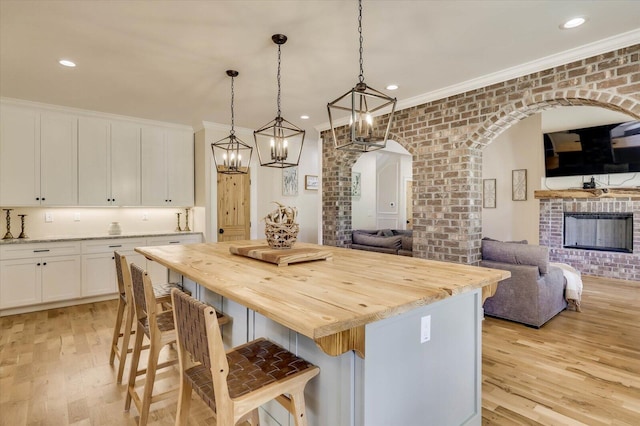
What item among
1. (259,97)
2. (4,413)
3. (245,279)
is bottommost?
(4,413)

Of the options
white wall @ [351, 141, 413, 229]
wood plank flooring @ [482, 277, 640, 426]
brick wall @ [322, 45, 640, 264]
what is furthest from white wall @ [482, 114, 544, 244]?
brick wall @ [322, 45, 640, 264]

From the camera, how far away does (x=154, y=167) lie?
5156 mm

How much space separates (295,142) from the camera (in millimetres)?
6441

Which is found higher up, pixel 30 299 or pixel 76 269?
pixel 76 269

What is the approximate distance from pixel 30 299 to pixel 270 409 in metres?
3.99

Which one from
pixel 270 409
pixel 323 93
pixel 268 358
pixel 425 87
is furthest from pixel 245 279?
pixel 425 87

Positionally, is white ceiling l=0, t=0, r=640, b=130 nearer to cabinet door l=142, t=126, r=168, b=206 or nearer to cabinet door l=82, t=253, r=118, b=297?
cabinet door l=142, t=126, r=168, b=206

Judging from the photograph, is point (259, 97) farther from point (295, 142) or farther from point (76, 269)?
point (76, 269)

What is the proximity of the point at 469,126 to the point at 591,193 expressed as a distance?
12.2ft

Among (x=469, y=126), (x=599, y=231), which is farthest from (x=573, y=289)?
(x=599, y=231)

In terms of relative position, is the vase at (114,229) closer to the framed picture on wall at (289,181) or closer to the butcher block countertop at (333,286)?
the framed picture on wall at (289,181)

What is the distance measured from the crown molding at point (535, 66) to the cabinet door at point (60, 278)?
15.7ft

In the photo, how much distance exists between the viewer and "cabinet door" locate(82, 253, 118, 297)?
4.47m

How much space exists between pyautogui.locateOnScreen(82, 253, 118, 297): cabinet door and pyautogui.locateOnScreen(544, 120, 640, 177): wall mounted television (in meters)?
7.62
